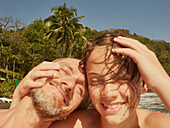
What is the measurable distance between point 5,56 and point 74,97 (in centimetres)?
2935

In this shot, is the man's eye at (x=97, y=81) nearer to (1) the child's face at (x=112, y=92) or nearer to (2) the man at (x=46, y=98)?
(1) the child's face at (x=112, y=92)

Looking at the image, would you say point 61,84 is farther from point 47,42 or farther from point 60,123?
point 47,42

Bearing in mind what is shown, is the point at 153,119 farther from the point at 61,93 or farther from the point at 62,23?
the point at 62,23

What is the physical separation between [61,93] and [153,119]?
107 cm

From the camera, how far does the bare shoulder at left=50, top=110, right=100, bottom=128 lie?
221 centimetres

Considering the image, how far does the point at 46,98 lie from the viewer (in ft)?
6.32

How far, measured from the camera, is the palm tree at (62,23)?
2909 centimetres

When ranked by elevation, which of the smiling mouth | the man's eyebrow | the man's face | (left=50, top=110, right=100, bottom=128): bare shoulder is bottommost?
(left=50, top=110, right=100, bottom=128): bare shoulder

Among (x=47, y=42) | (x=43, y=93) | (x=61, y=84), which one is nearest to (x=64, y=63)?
(x=61, y=84)

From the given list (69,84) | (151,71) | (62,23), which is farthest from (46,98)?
(62,23)

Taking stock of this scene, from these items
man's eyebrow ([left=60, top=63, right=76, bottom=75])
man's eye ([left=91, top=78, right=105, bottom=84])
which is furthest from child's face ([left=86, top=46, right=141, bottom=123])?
man's eyebrow ([left=60, top=63, right=76, bottom=75])

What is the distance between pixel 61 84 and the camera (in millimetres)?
1999

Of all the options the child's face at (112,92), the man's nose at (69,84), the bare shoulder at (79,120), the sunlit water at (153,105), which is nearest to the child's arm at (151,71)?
the child's face at (112,92)

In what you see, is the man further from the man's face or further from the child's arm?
the child's arm
